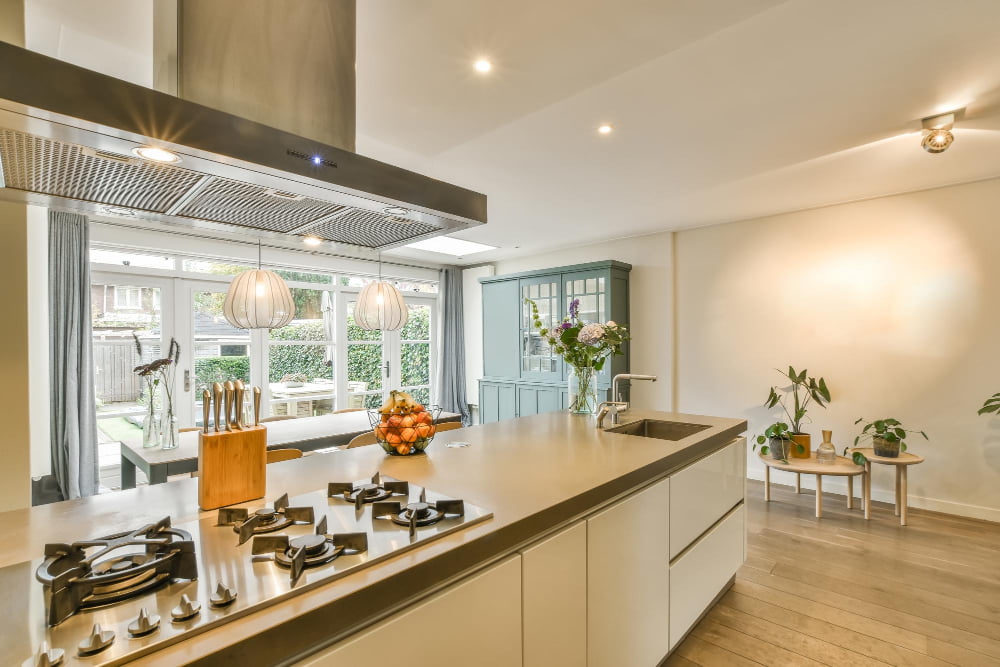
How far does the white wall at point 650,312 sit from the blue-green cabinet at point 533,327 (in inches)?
4.9

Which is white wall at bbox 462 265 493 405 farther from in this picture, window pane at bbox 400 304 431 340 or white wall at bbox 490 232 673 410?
white wall at bbox 490 232 673 410

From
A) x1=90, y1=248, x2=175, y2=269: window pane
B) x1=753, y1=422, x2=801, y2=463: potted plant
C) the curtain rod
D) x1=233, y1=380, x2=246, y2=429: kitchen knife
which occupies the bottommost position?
x1=753, y1=422, x2=801, y2=463: potted plant

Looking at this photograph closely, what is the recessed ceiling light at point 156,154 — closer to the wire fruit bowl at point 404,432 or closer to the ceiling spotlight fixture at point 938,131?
the wire fruit bowl at point 404,432

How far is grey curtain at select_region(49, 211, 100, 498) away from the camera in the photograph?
3.46 meters

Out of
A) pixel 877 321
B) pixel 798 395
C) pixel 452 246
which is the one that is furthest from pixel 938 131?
pixel 452 246

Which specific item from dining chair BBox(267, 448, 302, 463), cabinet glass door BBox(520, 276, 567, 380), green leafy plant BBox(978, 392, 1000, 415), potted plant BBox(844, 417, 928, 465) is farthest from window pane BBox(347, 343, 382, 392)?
green leafy plant BBox(978, 392, 1000, 415)

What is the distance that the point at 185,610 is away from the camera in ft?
2.29

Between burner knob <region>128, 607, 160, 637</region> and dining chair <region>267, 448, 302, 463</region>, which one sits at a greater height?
burner knob <region>128, 607, 160, 637</region>

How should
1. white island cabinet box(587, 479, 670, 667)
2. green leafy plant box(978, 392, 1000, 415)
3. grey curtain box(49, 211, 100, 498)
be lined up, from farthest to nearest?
grey curtain box(49, 211, 100, 498) → green leafy plant box(978, 392, 1000, 415) → white island cabinet box(587, 479, 670, 667)

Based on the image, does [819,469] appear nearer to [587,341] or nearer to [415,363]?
[587,341]

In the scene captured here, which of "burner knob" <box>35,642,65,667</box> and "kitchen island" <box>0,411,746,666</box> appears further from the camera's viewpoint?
"kitchen island" <box>0,411,746,666</box>

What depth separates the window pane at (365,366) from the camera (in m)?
5.64

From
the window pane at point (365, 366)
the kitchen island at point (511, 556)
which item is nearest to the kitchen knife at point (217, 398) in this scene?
the kitchen island at point (511, 556)

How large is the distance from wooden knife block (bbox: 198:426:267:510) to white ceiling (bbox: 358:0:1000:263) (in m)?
1.38
